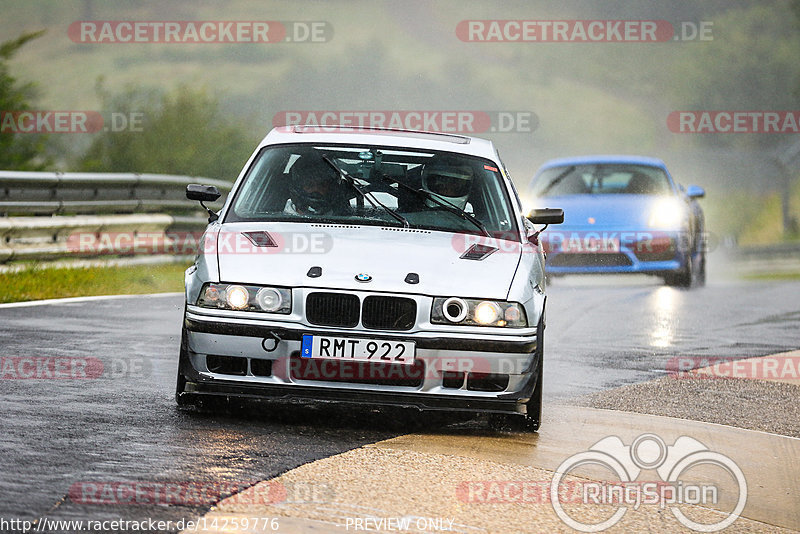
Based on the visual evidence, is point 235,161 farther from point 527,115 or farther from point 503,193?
point 503,193

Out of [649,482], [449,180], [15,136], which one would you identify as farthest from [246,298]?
[15,136]

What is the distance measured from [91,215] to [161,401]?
949cm

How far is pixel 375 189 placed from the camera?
7902 mm

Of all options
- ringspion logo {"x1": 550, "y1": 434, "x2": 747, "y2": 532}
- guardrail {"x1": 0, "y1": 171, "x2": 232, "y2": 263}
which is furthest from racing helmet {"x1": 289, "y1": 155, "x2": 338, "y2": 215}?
guardrail {"x1": 0, "y1": 171, "x2": 232, "y2": 263}

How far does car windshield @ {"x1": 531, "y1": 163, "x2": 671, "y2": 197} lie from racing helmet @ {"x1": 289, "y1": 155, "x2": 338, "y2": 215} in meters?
10.1

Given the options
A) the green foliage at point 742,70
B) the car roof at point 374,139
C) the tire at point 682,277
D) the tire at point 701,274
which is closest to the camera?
the car roof at point 374,139

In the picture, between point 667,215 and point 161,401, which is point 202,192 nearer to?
point 161,401

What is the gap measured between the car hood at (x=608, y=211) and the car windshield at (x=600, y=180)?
40 centimetres

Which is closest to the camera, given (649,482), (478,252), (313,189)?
(649,482)

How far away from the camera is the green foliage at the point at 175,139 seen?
4197 cm

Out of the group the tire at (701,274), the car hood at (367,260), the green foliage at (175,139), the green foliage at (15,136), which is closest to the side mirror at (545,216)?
the car hood at (367,260)

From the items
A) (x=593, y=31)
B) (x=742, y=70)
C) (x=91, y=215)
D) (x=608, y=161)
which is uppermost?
(x=593, y=31)

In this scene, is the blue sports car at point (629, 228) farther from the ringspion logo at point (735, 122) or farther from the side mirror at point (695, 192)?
the ringspion logo at point (735, 122)

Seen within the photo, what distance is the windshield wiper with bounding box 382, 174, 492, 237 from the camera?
7613 mm
